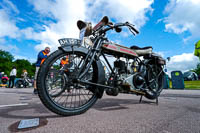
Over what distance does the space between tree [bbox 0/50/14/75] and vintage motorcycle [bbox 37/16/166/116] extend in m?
62.9

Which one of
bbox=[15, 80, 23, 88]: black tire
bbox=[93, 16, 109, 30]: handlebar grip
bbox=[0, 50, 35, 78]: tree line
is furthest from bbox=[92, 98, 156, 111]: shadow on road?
bbox=[0, 50, 35, 78]: tree line

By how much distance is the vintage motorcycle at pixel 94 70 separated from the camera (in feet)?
5.64

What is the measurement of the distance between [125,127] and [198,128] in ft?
2.47

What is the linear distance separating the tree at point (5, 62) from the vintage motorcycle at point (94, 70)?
62.9m

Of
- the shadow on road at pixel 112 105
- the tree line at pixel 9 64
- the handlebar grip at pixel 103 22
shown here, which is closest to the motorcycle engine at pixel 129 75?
the shadow on road at pixel 112 105

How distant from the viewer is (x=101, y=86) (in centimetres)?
204

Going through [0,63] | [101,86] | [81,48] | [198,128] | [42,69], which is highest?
[0,63]

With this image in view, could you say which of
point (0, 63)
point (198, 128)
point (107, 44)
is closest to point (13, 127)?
point (107, 44)

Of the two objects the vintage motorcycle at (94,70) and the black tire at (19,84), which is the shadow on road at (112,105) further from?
the black tire at (19,84)

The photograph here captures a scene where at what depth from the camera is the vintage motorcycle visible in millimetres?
1720

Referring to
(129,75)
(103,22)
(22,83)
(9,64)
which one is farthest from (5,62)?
(129,75)

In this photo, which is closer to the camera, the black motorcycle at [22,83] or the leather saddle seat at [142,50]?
the leather saddle seat at [142,50]

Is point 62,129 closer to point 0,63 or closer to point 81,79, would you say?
point 81,79

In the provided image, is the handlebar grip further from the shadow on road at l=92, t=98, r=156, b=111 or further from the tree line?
the tree line
